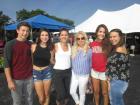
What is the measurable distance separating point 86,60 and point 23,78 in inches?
66.7

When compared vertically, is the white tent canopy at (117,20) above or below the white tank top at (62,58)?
above

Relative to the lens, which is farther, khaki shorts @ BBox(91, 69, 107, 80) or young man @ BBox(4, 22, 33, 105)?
khaki shorts @ BBox(91, 69, 107, 80)

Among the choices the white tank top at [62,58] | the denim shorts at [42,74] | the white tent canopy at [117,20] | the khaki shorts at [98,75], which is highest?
the white tent canopy at [117,20]

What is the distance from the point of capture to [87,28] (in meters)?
25.0

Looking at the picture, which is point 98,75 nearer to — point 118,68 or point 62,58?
point 62,58

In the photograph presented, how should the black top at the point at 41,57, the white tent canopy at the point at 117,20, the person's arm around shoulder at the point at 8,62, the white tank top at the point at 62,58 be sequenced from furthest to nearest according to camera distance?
the white tent canopy at the point at 117,20
the white tank top at the point at 62,58
the black top at the point at 41,57
the person's arm around shoulder at the point at 8,62

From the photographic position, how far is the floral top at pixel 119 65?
5.30 meters

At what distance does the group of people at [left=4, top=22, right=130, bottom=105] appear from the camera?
212 inches

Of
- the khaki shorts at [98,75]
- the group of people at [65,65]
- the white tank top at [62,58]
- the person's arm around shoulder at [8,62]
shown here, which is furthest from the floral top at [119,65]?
the person's arm around shoulder at [8,62]

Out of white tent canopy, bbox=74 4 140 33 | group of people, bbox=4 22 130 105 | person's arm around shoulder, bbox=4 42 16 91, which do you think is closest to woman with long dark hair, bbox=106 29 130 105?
group of people, bbox=4 22 130 105

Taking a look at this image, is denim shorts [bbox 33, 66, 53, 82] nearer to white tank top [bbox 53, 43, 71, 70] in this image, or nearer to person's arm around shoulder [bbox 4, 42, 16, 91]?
white tank top [bbox 53, 43, 71, 70]

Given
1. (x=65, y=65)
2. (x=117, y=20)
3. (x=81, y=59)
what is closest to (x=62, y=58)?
(x=65, y=65)

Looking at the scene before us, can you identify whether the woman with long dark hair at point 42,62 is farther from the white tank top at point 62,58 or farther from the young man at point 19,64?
the young man at point 19,64

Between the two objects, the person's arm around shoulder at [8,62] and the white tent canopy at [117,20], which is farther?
the white tent canopy at [117,20]
